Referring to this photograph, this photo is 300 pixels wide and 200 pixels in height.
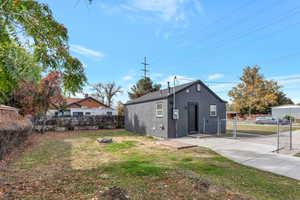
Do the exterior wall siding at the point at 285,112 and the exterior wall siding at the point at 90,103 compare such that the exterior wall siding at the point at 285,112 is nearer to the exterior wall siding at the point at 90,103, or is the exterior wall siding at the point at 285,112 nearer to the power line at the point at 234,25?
the power line at the point at 234,25

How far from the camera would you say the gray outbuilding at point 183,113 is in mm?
10188

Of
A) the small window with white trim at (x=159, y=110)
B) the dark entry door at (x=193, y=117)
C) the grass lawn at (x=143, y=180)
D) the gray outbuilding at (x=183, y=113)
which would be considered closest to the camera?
the grass lawn at (x=143, y=180)

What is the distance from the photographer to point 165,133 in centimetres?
1011

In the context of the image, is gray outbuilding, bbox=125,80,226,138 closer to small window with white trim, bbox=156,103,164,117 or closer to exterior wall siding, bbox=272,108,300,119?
small window with white trim, bbox=156,103,164,117

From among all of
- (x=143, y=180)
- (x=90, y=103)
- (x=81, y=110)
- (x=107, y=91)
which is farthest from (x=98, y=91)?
(x=143, y=180)

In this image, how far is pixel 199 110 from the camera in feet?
37.3

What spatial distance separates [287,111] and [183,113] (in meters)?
29.7

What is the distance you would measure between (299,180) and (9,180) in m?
6.48

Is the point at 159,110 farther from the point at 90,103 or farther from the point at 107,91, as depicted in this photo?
the point at 107,91

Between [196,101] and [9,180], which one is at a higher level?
[196,101]

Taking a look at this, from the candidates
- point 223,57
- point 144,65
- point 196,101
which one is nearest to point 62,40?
point 196,101

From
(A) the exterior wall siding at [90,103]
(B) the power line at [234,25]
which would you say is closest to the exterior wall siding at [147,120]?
(B) the power line at [234,25]

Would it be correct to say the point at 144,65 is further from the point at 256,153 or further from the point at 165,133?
the point at 256,153

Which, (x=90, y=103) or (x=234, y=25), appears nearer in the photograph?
(x=234, y=25)
